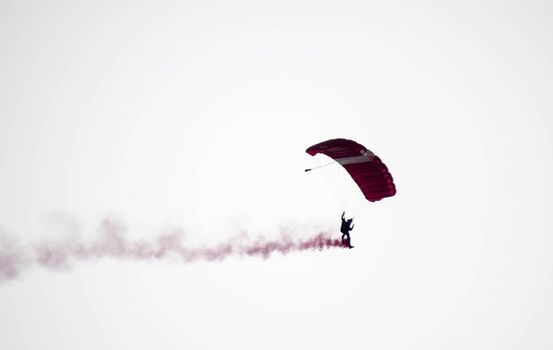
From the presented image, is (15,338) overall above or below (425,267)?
below

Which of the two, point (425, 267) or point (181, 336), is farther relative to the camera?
point (425, 267)

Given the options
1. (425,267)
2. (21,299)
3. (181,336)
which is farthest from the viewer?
(425,267)

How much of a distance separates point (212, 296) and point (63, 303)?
4170cm

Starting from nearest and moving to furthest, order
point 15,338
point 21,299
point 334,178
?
point 334,178, point 15,338, point 21,299

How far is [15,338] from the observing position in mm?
112312

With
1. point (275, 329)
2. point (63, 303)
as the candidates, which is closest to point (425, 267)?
point (275, 329)

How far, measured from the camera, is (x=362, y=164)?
27.6 m

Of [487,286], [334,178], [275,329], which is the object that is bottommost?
[275,329]

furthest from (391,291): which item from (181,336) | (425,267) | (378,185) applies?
(378,185)

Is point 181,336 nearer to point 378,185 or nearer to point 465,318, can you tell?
point 465,318

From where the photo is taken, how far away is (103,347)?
123688mm

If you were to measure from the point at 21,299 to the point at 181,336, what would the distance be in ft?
103

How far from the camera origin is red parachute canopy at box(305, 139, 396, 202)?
86.2ft

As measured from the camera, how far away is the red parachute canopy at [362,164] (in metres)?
26.3
